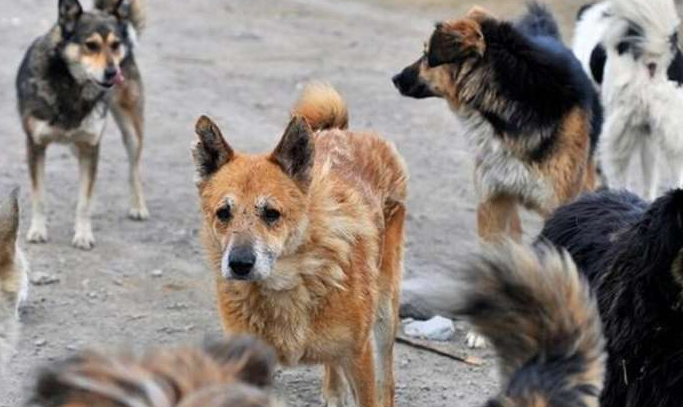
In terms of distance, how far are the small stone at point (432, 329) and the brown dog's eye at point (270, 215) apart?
7.47 ft

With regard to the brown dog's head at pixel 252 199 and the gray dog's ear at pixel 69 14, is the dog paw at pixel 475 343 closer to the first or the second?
the brown dog's head at pixel 252 199

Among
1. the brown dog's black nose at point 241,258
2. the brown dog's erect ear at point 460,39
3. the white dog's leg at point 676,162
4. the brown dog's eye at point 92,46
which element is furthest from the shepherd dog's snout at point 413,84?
the brown dog's black nose at point 241,258

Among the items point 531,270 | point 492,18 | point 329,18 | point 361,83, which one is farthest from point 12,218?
point 329,18

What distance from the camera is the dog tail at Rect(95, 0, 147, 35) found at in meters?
11.1

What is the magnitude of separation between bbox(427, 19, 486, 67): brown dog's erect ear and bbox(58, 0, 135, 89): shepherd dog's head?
2.98 meters

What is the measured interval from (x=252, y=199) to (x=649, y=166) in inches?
166

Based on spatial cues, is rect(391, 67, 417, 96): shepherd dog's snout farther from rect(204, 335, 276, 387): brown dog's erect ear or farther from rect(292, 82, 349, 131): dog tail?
rect(204, 335, 276, 387): brown dog's erect ear

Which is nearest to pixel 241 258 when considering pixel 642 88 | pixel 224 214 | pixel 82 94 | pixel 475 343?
pixel 224 214

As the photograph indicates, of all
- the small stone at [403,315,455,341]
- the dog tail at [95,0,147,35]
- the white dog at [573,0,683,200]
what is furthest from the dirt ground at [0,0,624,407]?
the dog tail at [95,0,147,35]

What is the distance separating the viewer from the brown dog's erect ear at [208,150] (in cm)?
623

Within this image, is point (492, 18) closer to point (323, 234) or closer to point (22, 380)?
point (323, 234)

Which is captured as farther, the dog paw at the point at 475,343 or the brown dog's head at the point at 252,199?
the dog paw at the point at 475,343

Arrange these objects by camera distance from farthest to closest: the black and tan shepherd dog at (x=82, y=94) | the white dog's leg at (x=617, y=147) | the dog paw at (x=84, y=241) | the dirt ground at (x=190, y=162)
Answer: the black and tan shepherd dog at (x=82, y=94) → the dog paw at (x=84, y=241) → the white dog's leg at (x=617, y=147) → the dirt ground at (x=190, y=162)

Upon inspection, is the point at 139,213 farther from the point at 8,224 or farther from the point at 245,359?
the point at 245,359
